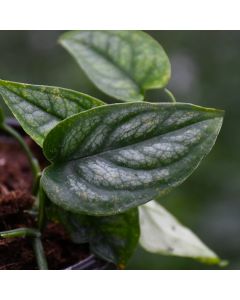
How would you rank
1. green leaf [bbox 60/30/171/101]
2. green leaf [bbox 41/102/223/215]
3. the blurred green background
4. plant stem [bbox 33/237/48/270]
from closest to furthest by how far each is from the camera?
1. green leaf [bbox 41/102/223/215]
2. plant stem [bbox 33/237/48/270]
3. green leaf [bbox 60/30/171/101]
4. the blurred green background

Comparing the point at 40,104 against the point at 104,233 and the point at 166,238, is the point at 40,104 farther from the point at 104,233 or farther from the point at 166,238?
the point at 166,238

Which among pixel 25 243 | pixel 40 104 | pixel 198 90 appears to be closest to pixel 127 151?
pixel 40 104

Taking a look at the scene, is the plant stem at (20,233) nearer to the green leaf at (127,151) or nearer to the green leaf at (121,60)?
the green leaf at (127,151)

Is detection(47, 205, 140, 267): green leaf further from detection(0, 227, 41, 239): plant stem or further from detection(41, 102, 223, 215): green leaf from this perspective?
detection(41, 102, 223, 215): green leaf

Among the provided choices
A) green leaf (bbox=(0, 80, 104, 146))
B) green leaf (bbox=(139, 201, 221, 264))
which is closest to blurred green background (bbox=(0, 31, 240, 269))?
green leaf (bbox=(139, 201, 221, 264))

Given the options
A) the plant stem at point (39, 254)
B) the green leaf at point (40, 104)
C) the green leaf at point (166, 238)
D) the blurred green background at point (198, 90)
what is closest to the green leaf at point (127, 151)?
the green leaf at point (40, 104)

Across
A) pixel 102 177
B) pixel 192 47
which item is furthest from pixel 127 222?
pixel 192 47

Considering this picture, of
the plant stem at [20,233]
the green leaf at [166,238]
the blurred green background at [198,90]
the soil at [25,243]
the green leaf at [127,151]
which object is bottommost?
the blurred green background at [198,90]
